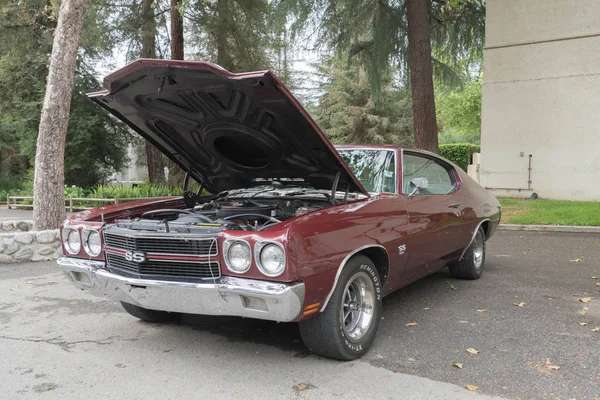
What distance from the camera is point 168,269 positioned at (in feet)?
11.0

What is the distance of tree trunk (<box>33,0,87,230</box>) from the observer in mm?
7977

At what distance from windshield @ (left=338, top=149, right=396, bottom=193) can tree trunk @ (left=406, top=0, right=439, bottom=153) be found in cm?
772

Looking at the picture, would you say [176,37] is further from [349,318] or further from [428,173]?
[349,318]

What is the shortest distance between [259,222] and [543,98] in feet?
43.5

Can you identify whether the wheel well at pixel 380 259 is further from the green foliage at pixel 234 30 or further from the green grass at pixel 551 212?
the green foliage at pixel 234 30

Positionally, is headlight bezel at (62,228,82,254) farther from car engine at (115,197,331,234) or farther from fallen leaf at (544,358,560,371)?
fallen leaf at (544,358,560,371)

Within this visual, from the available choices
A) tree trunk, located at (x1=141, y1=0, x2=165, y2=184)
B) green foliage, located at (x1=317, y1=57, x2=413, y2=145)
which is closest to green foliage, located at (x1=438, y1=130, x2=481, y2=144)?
green foliage, located at (x1=317, y1=57, x2=413, y2=145)

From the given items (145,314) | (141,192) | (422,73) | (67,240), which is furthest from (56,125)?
(422,73)

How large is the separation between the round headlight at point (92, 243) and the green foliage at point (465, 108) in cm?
3148

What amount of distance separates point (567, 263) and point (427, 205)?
11.6 ft

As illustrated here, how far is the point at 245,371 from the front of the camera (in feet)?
11.1

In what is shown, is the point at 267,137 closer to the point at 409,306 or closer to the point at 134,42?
the point at 409,306

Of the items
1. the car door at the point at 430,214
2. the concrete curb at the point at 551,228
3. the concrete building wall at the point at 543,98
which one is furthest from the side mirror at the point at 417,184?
the concrete building wall at the point at 543,98

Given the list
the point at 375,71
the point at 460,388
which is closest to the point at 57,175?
the point at 460,388
